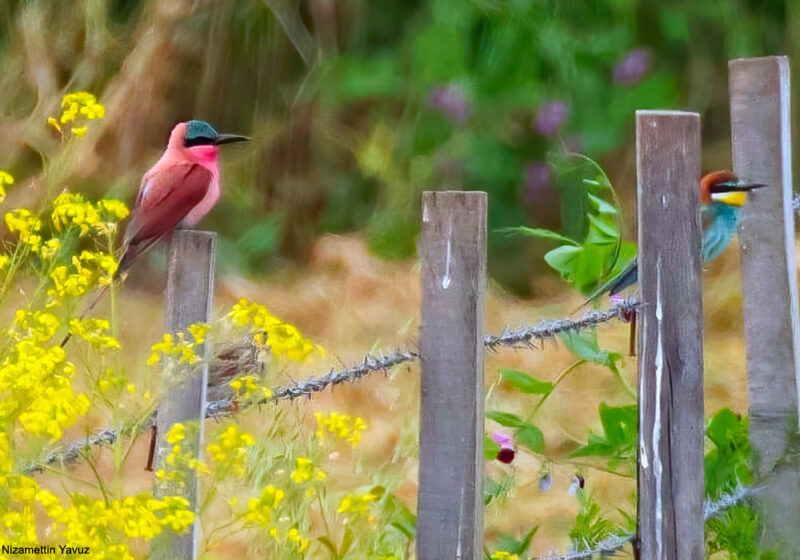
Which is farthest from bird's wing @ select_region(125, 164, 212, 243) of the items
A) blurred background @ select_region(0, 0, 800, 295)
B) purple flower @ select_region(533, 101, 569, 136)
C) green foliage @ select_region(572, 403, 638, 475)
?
purple flower @ select_region(533, 101, 569, 136)

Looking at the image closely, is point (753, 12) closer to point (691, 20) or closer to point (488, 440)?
point (691, 20)

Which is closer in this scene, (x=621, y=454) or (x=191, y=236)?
(x=191, y=236)

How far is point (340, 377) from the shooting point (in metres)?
1.94

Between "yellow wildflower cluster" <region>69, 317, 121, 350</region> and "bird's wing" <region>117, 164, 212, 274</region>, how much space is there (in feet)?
1.88

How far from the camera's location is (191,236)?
80.7 inches

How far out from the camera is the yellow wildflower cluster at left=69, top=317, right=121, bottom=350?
6.06 feet

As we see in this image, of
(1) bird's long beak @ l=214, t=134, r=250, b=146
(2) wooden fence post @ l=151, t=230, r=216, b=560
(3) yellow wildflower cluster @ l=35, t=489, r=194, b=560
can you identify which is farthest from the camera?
(1) bird's long beak @ l=214, t=134, r=250, b=146

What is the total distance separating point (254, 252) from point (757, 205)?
2.77m

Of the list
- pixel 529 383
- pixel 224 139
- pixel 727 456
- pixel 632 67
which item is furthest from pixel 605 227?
pixel 632 67

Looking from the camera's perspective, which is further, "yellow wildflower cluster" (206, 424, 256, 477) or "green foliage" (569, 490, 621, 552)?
"green foliage" (569, 490, 621, 552)

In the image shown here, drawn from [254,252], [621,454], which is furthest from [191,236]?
[254,252]

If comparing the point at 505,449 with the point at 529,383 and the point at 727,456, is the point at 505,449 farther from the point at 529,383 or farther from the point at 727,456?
the point at 727,456

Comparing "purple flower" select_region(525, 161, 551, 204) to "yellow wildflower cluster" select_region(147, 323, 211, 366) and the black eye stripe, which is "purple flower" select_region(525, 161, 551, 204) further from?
"yellow wildflower cluster" select_region(147, 323, 211, 366)

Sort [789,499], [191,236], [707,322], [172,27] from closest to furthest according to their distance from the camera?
[191,236] < [789,499] < [707,322] < [172,27]
